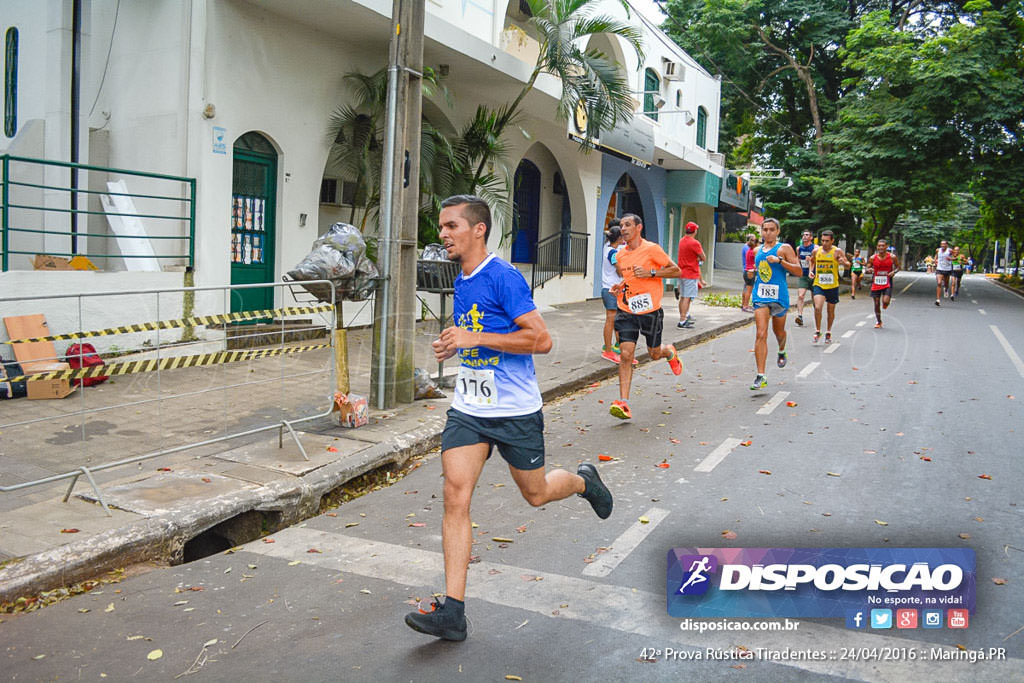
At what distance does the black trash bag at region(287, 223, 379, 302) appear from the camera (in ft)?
23.6

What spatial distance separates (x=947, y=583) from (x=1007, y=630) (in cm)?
40

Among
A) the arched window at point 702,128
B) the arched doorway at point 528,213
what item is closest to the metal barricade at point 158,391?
the arched doorway at point 528,213

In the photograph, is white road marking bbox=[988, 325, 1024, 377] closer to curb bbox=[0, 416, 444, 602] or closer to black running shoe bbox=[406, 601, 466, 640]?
curb bbox=[0, 416, 444, 602]

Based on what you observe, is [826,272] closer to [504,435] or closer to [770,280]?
[770,280]

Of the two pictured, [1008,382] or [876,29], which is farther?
[876,29]

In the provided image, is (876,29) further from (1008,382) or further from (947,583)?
(947,583)

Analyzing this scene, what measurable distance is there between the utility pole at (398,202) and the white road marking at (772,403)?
362 cm

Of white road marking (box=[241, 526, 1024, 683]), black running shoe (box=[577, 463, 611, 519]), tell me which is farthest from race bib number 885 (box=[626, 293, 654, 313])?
white road marking (box=[241, 526, 1024, 683])

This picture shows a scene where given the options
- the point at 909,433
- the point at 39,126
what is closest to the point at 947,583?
the point at 909,433

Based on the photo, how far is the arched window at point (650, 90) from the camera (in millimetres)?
Answer: 23828

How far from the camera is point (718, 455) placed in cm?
683

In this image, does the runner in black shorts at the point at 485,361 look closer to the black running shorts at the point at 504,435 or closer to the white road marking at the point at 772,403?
the black running shorts at the point at 504,435

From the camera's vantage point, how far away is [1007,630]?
3.71 meters

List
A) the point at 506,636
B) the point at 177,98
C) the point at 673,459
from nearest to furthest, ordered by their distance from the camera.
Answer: the point at 506,636
the point at 673,459
the point at 177,98
